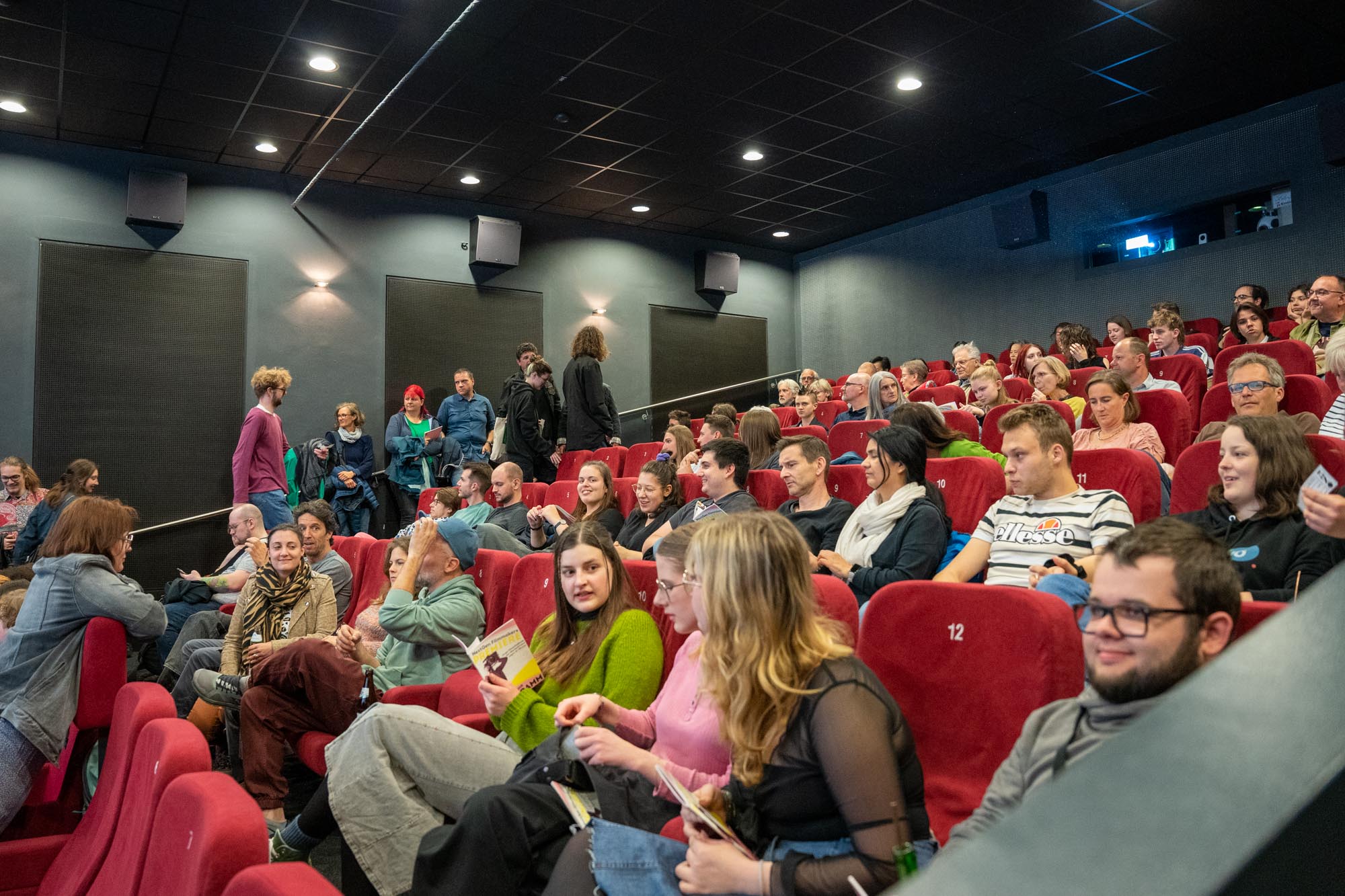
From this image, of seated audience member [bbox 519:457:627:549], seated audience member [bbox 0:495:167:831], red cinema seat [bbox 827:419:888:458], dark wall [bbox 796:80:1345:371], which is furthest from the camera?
dark wall [bbox 796:80:1345:371]

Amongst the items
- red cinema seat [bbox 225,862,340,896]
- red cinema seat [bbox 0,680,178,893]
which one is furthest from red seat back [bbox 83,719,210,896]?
red cinema seat [bbox 225,862,340,896]

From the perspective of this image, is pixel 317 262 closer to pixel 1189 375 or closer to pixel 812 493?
pixel 812 493

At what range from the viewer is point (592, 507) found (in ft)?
14.3

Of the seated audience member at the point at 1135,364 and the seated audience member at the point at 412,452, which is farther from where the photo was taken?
the seated audience member at the point at 412,452

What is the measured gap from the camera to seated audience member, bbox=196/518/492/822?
106 inches

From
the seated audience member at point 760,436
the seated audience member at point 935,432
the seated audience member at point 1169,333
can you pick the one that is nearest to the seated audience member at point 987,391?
the seated audience member at point 1169,333

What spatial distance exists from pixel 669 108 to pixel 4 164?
4.98 m

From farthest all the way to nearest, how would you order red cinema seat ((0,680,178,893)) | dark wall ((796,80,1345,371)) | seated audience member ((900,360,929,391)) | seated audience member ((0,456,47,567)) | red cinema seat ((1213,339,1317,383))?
dark wall ((796,80,1345,371)), seated audience member ((900,360,929,391)), seated audience member ((0,456,47,567)), red cinema seat ((1213,339,1317,383)), red cinema seat ((0,680,178,893))

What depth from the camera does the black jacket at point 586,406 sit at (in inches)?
267

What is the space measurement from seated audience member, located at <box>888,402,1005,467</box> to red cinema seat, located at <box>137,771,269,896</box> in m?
2.80

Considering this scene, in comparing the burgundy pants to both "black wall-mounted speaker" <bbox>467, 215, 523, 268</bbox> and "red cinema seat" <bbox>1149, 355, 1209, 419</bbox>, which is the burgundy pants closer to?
"red cinema seat" <bbox>1149, 355, 1209, 419</bbox>

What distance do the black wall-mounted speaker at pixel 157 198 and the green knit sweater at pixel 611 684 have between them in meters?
6.67

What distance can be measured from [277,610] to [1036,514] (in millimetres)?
2616

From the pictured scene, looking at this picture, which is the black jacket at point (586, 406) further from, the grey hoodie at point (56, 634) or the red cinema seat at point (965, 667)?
the red cinema seat at point (965, 667)
